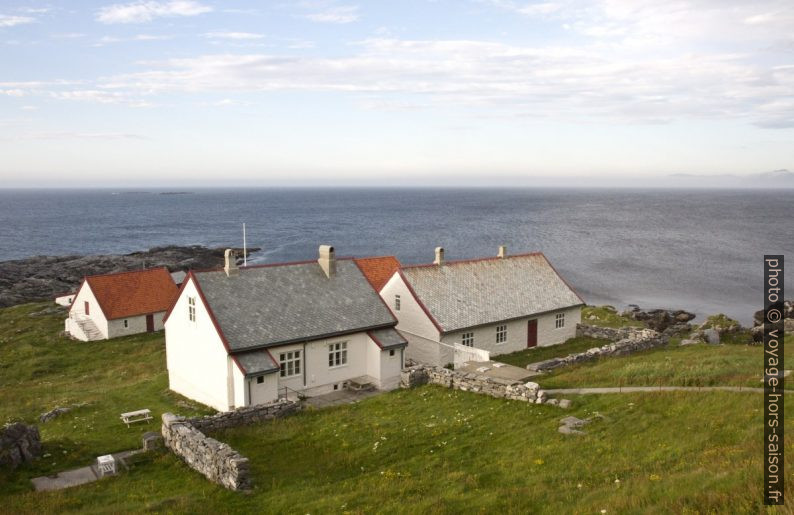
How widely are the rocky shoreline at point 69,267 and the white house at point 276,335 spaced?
166 ft

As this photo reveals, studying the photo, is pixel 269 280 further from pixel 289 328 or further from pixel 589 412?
pixel 589 412

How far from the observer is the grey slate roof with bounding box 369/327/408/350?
32553mm

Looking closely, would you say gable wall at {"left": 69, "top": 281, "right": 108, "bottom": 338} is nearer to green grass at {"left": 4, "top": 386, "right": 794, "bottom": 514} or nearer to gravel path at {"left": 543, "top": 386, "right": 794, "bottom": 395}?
green grass at {"left": 4, "top": 386, "right": 794, "bottom": 514}

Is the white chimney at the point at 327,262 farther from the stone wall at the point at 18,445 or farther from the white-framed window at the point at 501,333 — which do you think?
the stone wall at the point at 18,445

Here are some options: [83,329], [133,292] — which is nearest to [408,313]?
[133,292]

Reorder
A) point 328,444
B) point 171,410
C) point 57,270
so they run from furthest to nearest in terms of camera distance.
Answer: point 57,270
point 171,410
point 328,444

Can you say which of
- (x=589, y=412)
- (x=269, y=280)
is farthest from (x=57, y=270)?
(x=589, y=412)

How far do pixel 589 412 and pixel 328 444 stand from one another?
9.24 metres

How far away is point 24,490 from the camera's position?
18.7 m

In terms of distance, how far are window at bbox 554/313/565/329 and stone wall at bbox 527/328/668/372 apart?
435 centimetres

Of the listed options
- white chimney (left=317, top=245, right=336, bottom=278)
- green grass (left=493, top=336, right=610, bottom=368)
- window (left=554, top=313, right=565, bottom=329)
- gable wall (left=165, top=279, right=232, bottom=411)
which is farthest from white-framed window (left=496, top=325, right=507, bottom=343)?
gable wall (left=165, top=279, right=232, bottom=411)

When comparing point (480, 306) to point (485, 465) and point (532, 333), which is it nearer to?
point (532, 333)

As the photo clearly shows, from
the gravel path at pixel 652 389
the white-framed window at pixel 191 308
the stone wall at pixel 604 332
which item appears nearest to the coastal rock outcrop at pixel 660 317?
the stone wall at pixel 604 332

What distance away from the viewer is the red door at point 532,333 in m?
40.6
